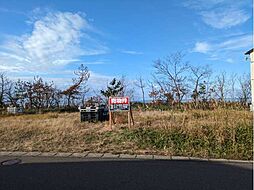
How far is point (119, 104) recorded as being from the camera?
354 inches

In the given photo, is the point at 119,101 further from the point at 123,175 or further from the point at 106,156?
the point at 123,175

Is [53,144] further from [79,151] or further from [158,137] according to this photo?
[158,137]

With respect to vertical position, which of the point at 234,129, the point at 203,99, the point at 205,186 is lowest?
the point at 205,186

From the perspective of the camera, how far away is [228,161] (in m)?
5.64

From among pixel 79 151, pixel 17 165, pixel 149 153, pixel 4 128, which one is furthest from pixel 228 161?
pixel 4 128

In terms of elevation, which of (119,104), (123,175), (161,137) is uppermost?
(119,104)

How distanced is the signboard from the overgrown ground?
0.56 metres

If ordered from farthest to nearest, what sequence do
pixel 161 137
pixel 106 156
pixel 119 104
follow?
1. pixel 119 104
2. pixel 161 137
3. pixel 106 156

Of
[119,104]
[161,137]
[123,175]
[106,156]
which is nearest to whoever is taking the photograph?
[123,175]

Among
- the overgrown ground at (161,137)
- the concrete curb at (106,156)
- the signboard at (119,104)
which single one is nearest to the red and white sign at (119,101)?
the signboard at (119,104)

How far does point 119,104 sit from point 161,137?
2190 millimetres

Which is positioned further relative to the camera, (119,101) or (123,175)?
(119,101)

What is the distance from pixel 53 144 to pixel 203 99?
5.24 meters

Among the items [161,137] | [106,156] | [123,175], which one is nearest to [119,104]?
[161,137]
